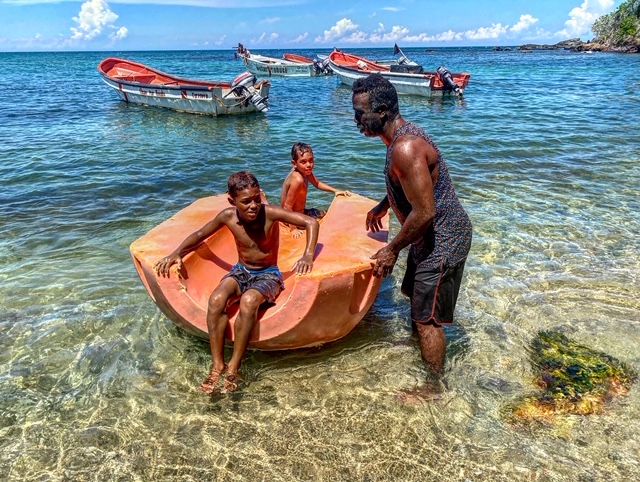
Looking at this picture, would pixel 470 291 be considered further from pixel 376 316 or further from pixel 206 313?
pixel 206 313

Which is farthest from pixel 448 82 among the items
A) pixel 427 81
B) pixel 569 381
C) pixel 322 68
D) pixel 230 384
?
pixel 230 384

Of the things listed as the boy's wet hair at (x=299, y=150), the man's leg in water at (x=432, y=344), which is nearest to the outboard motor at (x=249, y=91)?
the boy's wet hair at (x=299, y=150)

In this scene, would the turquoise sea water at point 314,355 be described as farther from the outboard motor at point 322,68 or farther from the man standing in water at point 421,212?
the outboard motor at point 322,68

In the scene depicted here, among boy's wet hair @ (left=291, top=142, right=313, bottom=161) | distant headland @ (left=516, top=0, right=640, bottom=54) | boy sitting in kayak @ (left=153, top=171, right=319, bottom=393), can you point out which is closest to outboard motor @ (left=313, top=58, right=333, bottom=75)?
boy's wet hair @ (left=291, top=142, right=313, bottom=161)

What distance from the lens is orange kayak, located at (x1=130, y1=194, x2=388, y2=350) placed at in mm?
3285

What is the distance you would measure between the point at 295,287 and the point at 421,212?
1026 mm

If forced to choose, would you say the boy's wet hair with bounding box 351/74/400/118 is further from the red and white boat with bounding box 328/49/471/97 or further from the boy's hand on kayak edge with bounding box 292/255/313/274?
the red and white boat with bounding box 328/49/471/97

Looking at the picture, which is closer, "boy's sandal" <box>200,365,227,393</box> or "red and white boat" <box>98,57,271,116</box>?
"boy's sandal" <box>200,365,227,393</box>

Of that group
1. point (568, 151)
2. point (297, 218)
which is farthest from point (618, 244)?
point (568, 151)

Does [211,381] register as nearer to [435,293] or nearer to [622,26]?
[435,293]

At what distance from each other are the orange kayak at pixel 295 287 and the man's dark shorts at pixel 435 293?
39cm

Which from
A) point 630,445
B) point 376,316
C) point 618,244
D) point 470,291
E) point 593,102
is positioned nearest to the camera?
point 630,445

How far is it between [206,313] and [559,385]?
8.52 ft

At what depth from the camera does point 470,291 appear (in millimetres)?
4734
